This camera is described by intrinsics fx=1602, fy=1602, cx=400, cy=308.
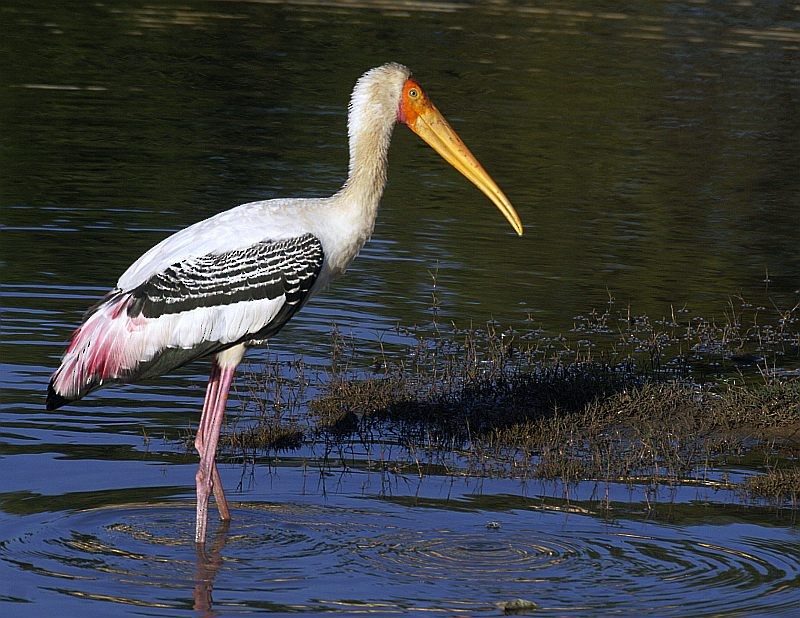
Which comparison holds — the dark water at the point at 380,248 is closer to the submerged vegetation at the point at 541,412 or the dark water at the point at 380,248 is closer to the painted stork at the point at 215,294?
the submerged vegetation at the point at 541,412

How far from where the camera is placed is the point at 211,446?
6.91 metres

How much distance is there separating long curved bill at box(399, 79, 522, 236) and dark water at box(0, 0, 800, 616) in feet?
4.46

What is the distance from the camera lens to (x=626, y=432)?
8258 mm

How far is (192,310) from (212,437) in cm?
57

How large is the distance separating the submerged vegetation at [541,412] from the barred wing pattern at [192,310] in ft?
3.83

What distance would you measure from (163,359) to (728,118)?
628 inches

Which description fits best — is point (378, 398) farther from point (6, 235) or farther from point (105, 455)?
point (6, 235)

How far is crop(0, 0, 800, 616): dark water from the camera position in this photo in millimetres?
6281

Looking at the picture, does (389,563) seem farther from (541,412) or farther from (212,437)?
(541,412)

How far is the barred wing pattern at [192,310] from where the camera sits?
6.81m

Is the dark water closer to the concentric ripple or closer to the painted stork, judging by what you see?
the concentric ripple

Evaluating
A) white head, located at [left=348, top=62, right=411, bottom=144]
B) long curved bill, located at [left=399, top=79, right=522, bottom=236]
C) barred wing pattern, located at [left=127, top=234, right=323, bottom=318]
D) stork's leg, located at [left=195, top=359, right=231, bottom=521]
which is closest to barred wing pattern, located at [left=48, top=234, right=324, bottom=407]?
barred wing pattern, located at [left=127, top=234, right=323, bottom=318]

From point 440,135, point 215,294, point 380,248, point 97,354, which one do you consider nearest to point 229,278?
point 215,294

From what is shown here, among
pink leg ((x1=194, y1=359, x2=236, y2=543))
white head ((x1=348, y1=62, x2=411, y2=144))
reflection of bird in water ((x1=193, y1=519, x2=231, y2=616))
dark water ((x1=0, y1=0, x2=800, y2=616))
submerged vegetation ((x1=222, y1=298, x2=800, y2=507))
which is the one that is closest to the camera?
reflection of bird in water ((x1=193, y1=519, x2=231, y2=616))
